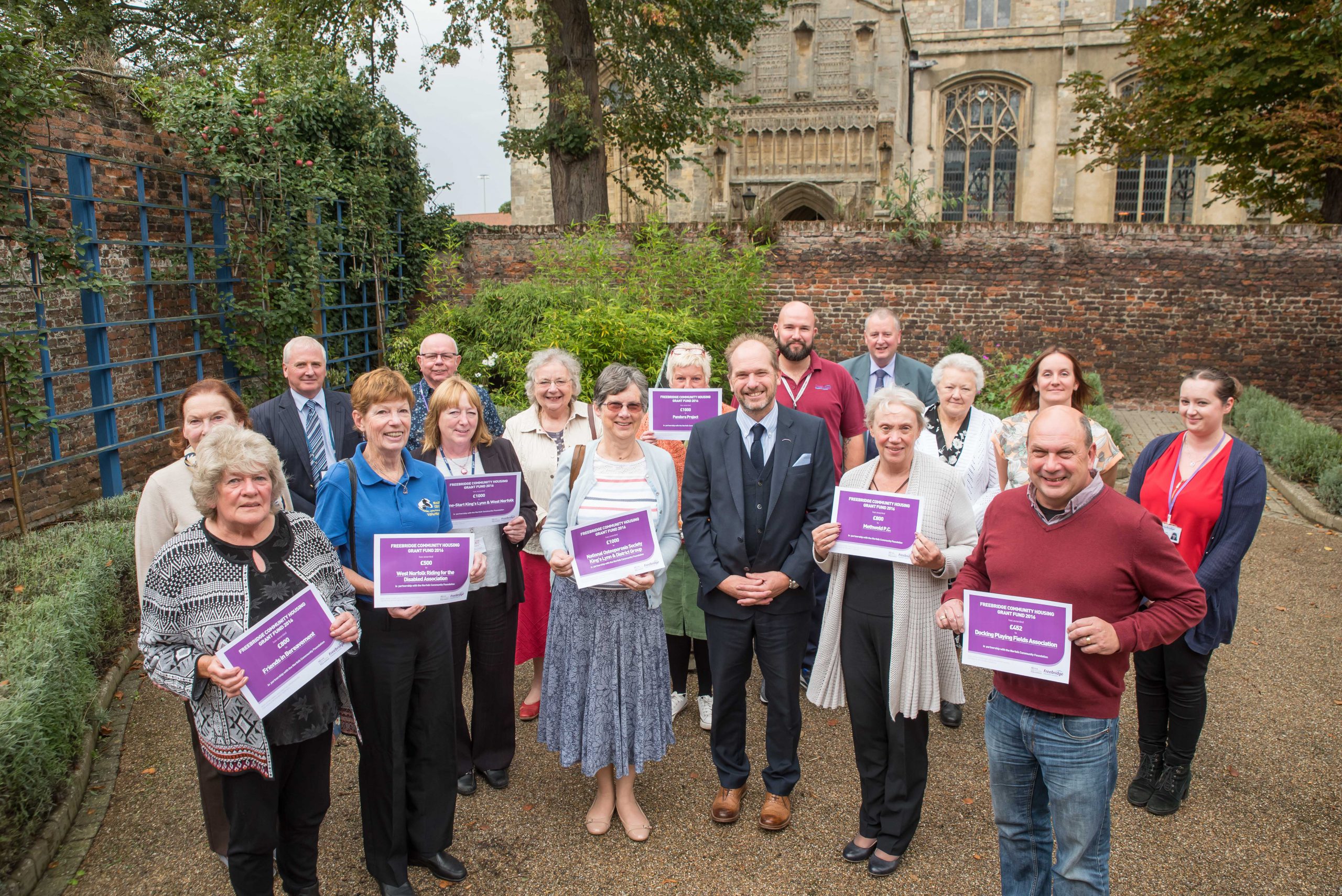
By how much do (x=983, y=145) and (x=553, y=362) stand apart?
27.5 m

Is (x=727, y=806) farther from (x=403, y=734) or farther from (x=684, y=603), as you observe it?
(x=403, y=734)

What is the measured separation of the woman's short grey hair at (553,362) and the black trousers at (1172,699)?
299 cm

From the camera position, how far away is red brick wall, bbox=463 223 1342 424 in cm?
1305

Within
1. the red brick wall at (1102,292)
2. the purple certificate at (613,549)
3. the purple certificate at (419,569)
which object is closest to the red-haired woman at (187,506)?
the purple certificate at (419,569)

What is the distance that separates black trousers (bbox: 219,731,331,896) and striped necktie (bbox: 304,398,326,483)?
1986 mm

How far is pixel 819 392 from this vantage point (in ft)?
16.0

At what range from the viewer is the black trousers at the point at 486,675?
3.86 meters

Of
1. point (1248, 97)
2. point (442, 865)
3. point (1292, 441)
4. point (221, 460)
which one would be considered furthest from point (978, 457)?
point (1248, 97)

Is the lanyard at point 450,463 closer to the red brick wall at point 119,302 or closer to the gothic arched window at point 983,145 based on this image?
the red brick wall at point 119,302

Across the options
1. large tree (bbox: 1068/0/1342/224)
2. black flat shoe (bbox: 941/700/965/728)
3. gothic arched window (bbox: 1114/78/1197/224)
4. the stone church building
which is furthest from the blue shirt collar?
gothic arched window (bbox: 1114/78/1197/224)

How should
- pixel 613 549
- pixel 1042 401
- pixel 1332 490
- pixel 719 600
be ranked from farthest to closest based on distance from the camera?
pixel 1332 490
pixel 1042 401
pixel 719 600
pixel 613 549

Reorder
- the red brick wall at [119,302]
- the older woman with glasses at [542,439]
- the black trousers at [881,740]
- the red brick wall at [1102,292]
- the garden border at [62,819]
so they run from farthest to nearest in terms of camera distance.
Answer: the red brick wall at [1102,292]
the red brick wall at [119,302]
the older woman with glasses at [542,439]
the black trousers at [881,740]
the garden border at [62,819]

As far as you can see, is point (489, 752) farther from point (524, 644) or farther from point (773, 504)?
point (773, 504)

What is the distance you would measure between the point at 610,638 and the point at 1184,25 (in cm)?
1613
